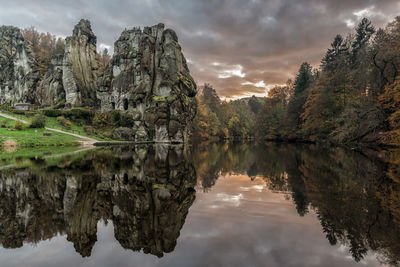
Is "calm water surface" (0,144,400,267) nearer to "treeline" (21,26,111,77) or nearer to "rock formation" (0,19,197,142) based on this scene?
"rock formation" (0,19,197,142)

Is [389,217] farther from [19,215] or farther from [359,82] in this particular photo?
[359,82]

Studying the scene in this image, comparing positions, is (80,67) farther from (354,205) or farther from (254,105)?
(254,105)

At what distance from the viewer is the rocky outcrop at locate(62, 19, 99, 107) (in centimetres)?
6525

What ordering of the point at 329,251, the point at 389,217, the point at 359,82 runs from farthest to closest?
the point at 359,82 → the point at 389,217 → the point at 329,251

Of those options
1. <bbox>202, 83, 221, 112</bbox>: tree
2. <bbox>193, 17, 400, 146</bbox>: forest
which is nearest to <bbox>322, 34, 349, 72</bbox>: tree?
<bbox>193, 17, 400, 146</bbox>: forest

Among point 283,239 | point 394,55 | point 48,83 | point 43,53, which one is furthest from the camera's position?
point 43,53

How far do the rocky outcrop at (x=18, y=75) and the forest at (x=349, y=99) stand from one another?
5649 cm

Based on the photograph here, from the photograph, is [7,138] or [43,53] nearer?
[7,138]

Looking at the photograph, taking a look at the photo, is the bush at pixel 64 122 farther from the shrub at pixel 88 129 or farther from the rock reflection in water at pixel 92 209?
the rock reflection in water at pixel 92 209

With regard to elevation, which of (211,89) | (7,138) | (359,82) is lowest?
(7,138)

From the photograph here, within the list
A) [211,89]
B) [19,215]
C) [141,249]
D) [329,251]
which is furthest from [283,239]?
[211,89]

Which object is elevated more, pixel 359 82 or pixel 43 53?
pixel 43 53

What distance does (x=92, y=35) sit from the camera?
240 feet

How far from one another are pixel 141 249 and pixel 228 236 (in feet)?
6.65
